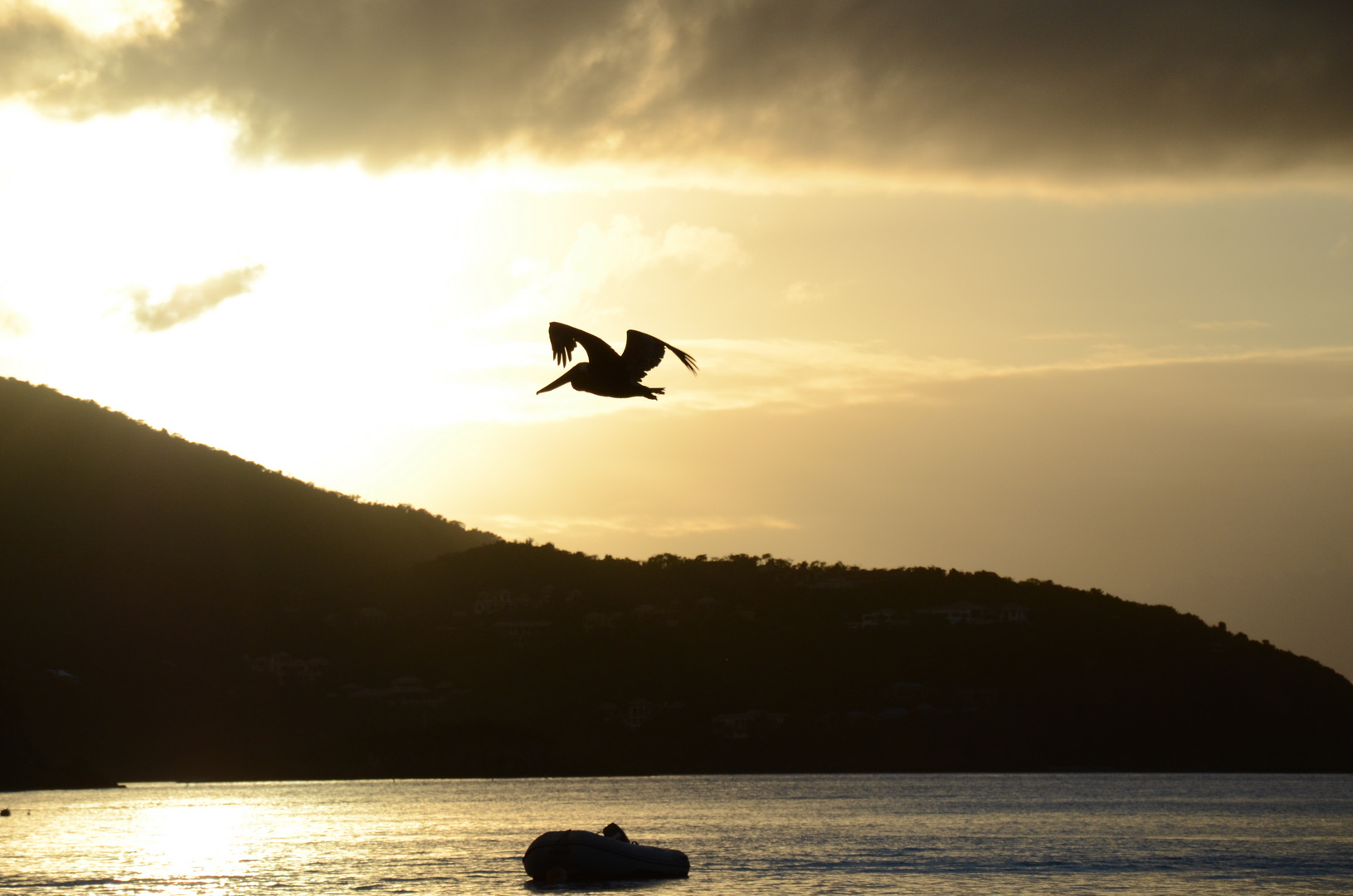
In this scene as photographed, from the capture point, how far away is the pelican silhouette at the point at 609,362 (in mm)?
24859

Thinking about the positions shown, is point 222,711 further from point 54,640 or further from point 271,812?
point 271,812

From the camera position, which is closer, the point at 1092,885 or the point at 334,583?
the point at 1092,885

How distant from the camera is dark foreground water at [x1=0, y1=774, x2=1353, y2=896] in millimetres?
60250

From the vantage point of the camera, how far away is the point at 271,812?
10075 centimetres

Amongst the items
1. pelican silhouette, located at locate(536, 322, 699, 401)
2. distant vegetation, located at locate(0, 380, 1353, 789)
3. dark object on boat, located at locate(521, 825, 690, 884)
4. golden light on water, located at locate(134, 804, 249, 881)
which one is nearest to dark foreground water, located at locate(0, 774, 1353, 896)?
golden light on water, located at locate(134, 804, 249, 881)

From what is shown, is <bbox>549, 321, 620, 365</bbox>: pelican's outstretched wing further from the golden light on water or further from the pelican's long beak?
the golden light on water

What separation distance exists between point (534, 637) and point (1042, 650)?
55.1m

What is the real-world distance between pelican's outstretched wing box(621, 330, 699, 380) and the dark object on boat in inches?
1347

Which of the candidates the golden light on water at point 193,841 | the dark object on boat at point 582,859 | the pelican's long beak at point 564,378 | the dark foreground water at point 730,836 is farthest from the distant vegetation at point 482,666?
the pelican's long beak at point 564,378

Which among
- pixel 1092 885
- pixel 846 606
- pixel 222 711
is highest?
pixel 846 606

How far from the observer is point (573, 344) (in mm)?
25000

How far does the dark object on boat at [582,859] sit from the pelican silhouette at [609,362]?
34130 mm

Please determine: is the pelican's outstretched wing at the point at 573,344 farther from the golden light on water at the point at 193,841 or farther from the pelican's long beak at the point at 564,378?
the golden light on water at the point at 193,841

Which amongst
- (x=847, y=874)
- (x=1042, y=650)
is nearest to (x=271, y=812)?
(x=847, y=874)
